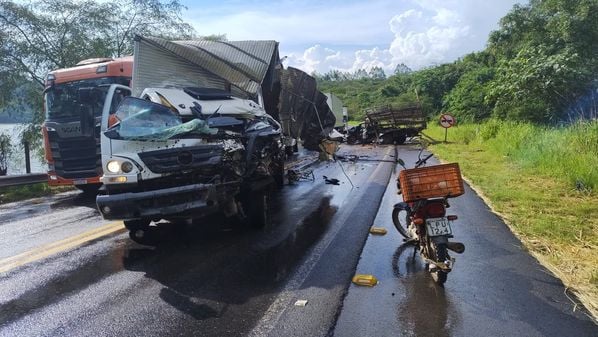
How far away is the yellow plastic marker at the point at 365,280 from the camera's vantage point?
188 inches

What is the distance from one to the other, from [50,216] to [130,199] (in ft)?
13.5

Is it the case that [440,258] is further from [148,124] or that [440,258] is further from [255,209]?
[148,124]

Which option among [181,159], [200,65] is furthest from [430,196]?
[200,65]

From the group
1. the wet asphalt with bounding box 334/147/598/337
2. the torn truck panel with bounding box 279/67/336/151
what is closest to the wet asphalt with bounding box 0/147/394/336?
the wet asphalt with bounding box 334/147/598/337

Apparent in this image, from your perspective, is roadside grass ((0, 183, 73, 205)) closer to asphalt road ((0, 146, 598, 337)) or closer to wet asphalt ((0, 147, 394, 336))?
wet asphalt ((0, 147, 394, 336))

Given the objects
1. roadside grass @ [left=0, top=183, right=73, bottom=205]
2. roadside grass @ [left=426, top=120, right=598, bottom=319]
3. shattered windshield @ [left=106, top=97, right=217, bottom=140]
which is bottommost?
roadside grass @ [left=0, top=183, right=73, bottom=205]

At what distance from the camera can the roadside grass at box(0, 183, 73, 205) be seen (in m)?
11.4

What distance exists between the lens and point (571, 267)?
520 cm

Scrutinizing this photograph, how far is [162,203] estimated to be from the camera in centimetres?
556

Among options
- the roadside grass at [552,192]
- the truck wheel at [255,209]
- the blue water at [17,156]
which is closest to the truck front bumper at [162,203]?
the truck wheel at [255,209]

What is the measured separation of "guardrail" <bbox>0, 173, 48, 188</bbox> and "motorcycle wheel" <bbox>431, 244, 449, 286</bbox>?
34.9 feet

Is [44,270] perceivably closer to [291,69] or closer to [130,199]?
[130,199]

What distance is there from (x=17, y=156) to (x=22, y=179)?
4853 millimetres

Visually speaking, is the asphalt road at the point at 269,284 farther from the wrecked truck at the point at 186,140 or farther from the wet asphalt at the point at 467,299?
the wrecked truck at the point at 186,140
